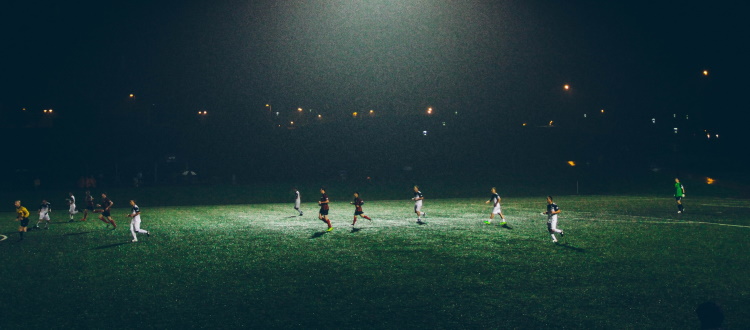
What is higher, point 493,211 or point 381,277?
point 493,211

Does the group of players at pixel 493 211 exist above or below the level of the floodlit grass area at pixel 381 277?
above

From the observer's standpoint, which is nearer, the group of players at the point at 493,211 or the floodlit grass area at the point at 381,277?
the floodlit grass area at the point at 381,277

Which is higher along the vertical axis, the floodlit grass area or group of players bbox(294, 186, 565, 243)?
group of players bbox(294, 186, 565, 243)

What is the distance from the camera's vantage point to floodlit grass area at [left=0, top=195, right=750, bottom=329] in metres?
10.7

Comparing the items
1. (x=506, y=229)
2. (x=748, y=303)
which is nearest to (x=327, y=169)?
(x=506, y=229)

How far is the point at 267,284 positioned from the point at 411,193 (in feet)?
130

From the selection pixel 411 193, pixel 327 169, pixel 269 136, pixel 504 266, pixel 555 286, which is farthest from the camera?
pixel 269 136

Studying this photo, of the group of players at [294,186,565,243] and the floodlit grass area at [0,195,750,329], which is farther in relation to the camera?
A: the group of players at [294,186,565,243]

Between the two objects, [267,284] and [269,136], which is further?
[269,136]

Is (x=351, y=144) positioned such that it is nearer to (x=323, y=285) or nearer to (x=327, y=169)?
(x=327, y=169)

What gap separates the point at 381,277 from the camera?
14328 mm

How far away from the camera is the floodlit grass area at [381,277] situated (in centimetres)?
1069

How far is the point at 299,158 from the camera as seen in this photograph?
2889 inches

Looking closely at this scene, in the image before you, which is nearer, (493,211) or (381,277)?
(381,277)
